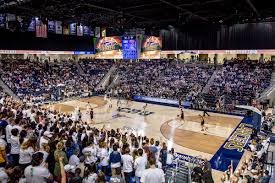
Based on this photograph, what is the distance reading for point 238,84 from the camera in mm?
24156

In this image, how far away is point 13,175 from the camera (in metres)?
3.96

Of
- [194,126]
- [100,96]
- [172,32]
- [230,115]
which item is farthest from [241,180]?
[100,96]

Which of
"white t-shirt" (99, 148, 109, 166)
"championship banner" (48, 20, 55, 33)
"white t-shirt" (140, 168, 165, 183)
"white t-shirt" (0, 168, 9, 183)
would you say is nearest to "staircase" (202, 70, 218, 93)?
"championship banner" (48, 20, 55, 33)

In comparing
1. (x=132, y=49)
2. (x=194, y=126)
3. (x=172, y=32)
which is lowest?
(x=194, y=126)

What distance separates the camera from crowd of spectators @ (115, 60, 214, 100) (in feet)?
85.5

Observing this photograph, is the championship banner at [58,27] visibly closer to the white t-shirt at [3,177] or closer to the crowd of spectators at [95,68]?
the crowd of spectators at [95,68]

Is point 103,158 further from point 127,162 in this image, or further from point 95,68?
point 95,68

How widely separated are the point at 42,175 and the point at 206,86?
23.5 m

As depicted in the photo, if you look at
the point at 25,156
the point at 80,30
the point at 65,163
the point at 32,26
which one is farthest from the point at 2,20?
the point at 65,163

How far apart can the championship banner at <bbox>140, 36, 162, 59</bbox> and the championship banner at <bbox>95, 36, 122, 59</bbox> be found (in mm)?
1988

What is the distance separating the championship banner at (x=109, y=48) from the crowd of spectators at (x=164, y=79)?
7259mm

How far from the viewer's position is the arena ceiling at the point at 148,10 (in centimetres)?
1648

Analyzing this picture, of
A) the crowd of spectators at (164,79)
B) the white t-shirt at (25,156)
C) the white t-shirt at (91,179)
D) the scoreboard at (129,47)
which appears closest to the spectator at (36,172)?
the white t-shirt at (91,179)

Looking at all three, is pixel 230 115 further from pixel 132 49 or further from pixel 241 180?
pixel 241 180
